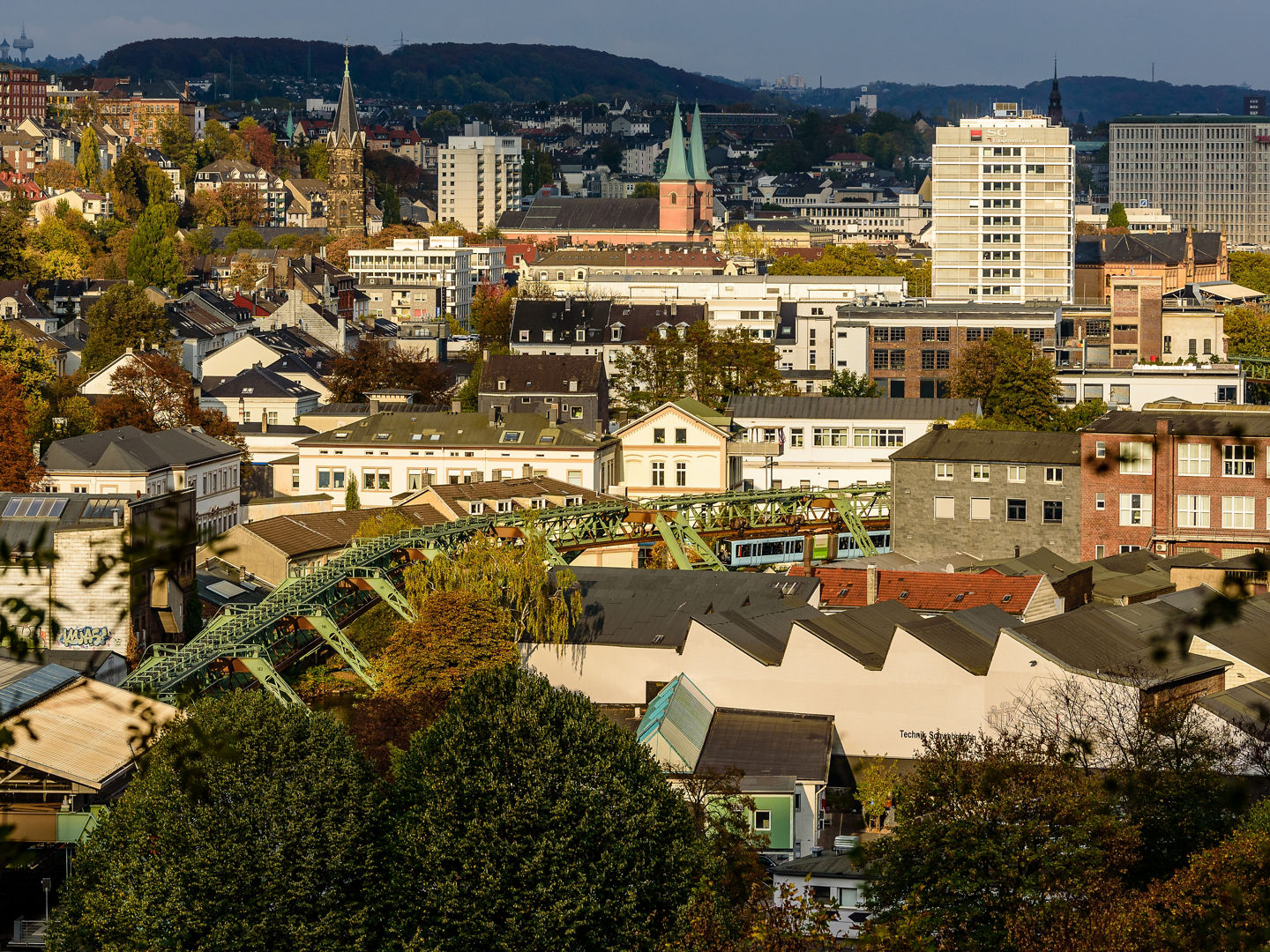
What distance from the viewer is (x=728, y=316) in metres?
106

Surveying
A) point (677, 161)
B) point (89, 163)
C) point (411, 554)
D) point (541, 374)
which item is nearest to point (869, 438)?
point (541, 374)

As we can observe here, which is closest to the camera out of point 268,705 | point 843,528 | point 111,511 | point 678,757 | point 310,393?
point 268,705

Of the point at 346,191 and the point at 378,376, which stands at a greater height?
the point at 346,191

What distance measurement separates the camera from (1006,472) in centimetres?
5481

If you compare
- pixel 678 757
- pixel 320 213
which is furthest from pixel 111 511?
pixel 320 213

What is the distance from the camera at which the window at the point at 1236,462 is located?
5200 cm

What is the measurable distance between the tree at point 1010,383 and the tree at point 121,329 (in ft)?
107

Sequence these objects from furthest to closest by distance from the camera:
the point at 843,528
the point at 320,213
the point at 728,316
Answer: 1. the point at 320,213
2. the point at 728,316
3. the point at 843,528

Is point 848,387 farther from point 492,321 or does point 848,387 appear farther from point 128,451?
point 492,321

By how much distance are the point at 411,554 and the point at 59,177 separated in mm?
104678

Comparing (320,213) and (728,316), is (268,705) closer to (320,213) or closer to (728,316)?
(728,316)

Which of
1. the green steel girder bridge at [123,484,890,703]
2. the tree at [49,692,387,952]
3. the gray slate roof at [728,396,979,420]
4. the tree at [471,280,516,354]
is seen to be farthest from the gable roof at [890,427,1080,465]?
the tree at [471,280,516,354]

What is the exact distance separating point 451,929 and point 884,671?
14272 millimetres

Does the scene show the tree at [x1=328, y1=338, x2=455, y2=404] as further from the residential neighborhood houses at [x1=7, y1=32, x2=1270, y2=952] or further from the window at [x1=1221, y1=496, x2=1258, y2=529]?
the window at [x1=1221, y1=496, x2=1258, y2=529]
